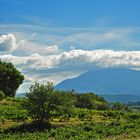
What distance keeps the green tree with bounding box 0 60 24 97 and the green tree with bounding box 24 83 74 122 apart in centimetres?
5157

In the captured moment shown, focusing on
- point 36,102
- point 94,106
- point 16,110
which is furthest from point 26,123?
point 94,106

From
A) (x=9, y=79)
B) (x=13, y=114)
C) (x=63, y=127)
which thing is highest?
(x=9, y=79)

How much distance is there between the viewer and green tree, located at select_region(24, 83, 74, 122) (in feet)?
240

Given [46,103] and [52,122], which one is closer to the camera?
[46,103]

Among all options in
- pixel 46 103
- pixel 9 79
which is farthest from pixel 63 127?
pixel 9 79

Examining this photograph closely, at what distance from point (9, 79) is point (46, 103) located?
56.2 m

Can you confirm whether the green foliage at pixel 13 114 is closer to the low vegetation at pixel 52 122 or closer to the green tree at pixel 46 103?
the low vegetation at pixel 52 122

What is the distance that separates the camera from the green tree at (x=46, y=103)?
73.1 metres

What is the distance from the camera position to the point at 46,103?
2862 inches

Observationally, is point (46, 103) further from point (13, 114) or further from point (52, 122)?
point (13, 114)

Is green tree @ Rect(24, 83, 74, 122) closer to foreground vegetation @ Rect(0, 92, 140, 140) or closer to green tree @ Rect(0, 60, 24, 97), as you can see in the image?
foreground vegetation @ Rect(0, 92, 140, 140)

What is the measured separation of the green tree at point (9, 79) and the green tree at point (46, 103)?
51574 millimetres

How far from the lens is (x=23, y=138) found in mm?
57781

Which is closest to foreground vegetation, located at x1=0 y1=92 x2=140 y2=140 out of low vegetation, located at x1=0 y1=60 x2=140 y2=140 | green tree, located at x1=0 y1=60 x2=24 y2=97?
low vegetation, located at x1=0 y1=60 x2=140 y2=140
